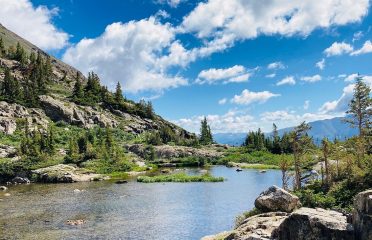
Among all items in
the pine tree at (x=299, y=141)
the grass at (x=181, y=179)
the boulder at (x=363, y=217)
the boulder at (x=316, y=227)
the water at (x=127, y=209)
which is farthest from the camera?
the grass at (x=181, y=179)

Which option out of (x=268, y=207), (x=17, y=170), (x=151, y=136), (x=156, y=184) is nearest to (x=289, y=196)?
(x=268, y=207)

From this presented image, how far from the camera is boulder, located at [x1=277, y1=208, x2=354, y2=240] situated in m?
26.6

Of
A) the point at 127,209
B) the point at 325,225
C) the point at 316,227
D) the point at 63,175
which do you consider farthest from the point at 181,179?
the point at 325,225

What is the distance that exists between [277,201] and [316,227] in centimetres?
1595

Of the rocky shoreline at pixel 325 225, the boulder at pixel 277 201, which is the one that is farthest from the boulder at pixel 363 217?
the boulder at pixel 277 201

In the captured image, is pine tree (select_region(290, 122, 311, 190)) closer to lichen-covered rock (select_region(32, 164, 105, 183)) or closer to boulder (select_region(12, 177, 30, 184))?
lichen-covered rock (select_region(32, 164, 105, 183))

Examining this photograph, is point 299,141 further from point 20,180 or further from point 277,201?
point 20,180

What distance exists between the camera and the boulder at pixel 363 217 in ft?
82.3

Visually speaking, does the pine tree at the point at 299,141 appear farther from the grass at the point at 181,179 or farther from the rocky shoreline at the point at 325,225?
the grass at the point at 181,179

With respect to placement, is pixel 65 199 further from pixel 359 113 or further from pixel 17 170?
pixel 359 113

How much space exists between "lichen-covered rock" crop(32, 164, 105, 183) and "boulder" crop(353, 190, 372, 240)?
331ft

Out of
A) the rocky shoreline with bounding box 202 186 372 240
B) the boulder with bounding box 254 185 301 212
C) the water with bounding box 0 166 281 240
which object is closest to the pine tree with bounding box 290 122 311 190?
the water with bounding box 0 166 281 240

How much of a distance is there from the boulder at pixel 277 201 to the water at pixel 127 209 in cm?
1046

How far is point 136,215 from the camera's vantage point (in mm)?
64562
